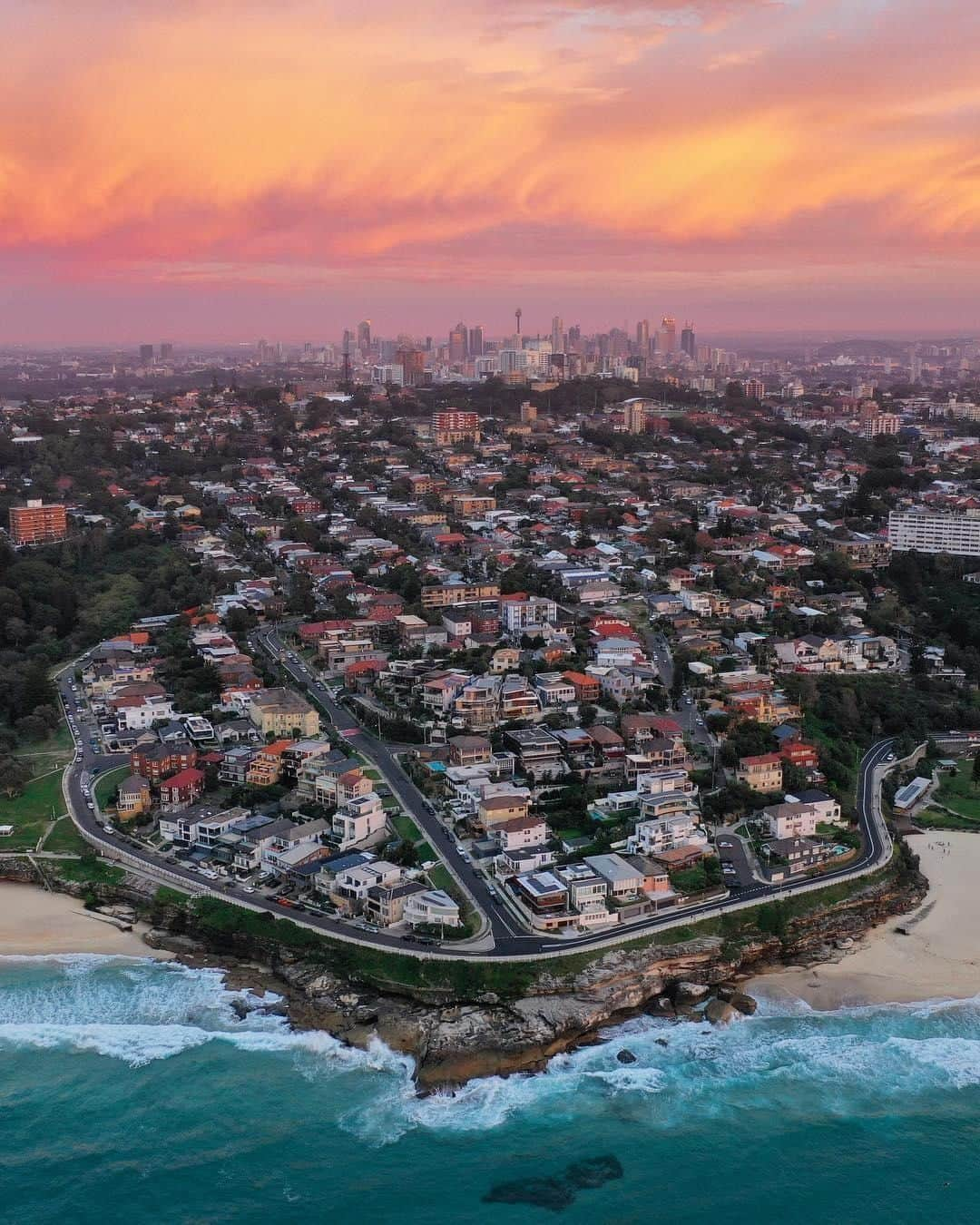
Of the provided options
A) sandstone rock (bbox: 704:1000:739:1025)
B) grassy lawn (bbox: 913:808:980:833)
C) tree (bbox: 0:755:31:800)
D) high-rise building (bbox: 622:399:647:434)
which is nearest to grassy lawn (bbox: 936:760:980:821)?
grassy lawn (bbox: 913:808:980:833)

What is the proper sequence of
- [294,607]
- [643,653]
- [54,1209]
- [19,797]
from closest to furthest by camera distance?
[54,1209] → [19,797] → [643,653] → [294,607]

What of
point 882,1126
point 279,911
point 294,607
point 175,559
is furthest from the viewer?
point 175,559

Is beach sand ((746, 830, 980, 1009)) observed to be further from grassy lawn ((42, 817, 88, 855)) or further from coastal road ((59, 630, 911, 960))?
grassy lawn ((42, 817, 88, 855))

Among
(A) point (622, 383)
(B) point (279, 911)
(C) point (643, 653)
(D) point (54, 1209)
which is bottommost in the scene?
(D) point (54, 1209)

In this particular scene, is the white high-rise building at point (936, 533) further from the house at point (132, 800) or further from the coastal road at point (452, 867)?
the house at point (132, 800)

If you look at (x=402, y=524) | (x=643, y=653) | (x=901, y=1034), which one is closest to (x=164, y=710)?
(x=643, y=653)

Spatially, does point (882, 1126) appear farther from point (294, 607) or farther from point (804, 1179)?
point (294, 607)

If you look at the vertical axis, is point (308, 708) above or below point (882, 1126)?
above

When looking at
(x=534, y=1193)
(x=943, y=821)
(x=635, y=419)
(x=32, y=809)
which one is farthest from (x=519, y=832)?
(x=635, y=419)
